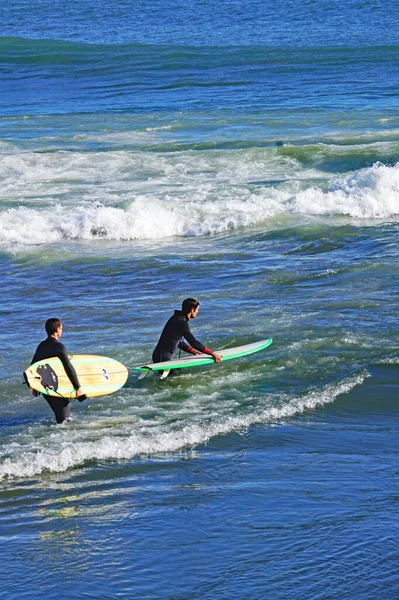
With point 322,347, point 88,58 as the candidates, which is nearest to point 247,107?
point 88,58

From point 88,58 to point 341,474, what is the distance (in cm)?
4097

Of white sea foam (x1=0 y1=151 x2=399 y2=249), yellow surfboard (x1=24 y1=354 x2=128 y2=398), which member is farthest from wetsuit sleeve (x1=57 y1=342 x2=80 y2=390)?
white sea foam (x1=0 y1=151 x2=399 y2=249)

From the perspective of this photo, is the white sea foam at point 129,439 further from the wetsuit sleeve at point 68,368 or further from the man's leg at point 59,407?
the wetsuit sleeve at point 68,368

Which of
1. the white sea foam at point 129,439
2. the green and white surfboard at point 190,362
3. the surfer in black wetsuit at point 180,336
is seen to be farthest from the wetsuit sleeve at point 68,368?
the surfer in black wetsuit at point 180,336

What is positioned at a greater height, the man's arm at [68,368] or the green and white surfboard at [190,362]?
the man's arm at [68,368]

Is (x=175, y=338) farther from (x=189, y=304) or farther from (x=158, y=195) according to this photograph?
(x=158, y=195)

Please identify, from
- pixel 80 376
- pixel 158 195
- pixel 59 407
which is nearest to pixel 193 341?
pixel 80 376

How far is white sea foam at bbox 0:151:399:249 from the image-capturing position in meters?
21.3

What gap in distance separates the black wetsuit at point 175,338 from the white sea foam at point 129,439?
1.20 metres

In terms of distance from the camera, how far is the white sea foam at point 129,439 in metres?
9.48

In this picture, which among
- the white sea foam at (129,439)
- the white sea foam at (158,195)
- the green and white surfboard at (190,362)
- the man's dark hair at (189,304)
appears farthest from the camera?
the white sea foam at (158,195)

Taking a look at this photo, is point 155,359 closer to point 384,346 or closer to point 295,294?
point 384,346

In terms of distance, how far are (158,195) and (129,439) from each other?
14.2 metres

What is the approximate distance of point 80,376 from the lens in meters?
10.9
